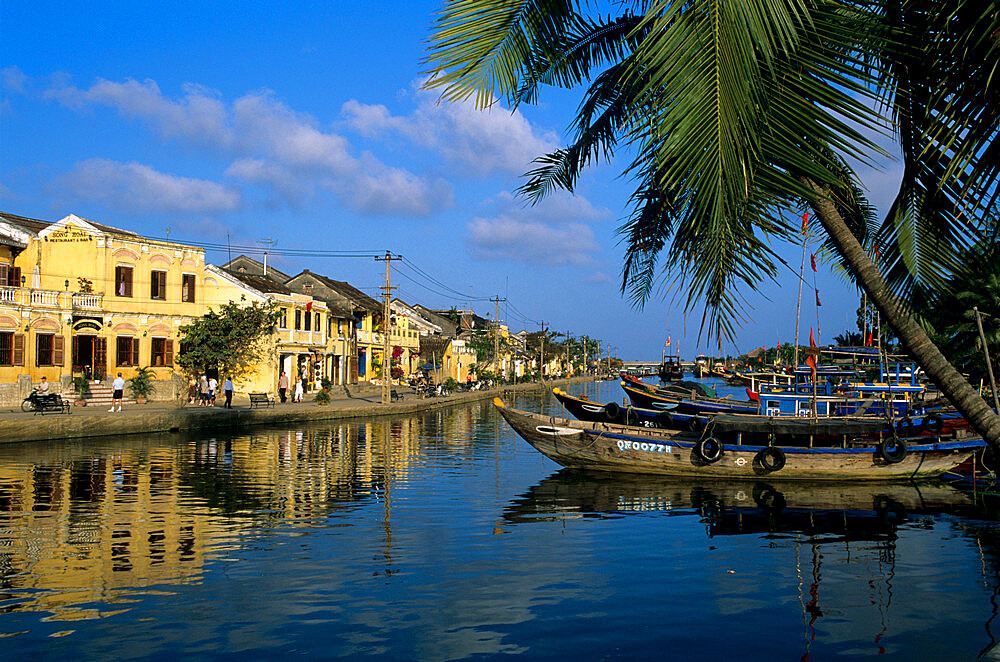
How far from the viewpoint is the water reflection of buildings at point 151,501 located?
10.9 metres

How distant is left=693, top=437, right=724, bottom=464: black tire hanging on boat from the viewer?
69.8 ft

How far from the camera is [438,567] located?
38.6ft

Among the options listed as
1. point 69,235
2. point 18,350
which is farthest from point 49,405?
point 69,235

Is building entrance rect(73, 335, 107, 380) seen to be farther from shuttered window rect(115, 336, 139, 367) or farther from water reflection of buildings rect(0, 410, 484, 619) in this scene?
water reflection of buildings rect(0, 410, 484, 619)

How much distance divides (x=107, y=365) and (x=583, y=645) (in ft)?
125

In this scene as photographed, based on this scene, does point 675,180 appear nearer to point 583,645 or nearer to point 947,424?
point 583,645

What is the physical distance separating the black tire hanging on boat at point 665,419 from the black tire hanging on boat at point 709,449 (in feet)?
15.3

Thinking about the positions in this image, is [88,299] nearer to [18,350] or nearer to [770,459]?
[18,350]

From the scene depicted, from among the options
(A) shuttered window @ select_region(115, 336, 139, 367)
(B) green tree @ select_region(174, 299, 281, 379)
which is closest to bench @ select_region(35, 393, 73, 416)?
(A) shuttered window @ select_region(115, 336, 139, 367)

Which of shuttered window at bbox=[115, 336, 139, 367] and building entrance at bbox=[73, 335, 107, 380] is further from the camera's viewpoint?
shuttered window at bbox=[115, 336, 139, 367]

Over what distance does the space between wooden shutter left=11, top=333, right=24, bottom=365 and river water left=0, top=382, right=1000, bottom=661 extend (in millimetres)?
15511

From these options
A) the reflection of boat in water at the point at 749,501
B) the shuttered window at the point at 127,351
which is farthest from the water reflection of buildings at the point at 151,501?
the shuttered window at the point at 127,351

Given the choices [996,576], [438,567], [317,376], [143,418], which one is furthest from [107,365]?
[996,576]

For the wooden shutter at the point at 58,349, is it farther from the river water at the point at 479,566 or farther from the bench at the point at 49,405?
the river water at the point at 479,566
